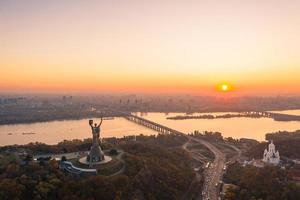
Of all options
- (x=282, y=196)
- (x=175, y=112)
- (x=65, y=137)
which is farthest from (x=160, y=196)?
(x=175, y=112)

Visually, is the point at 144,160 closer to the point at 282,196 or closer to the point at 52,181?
the point at 52,181

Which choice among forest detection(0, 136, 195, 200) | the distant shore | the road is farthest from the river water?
forest detection(0, 136, 195, 200)

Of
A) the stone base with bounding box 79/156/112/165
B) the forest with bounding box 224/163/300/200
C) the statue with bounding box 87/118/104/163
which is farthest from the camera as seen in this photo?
the statue with bounding box 87/118/104/163

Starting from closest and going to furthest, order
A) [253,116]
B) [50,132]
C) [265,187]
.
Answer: [265,187] → [50,132] → [253,116]

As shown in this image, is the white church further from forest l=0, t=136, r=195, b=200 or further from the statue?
the statue

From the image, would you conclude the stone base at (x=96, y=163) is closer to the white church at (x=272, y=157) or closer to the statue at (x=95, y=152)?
the statue at (x=95, y=152)

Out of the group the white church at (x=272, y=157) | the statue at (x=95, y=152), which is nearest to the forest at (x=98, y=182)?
the statue at (x=95, y=152)

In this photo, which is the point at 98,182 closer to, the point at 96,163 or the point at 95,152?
the point at 96,163

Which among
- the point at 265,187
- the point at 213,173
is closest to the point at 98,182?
the point at 265,187
